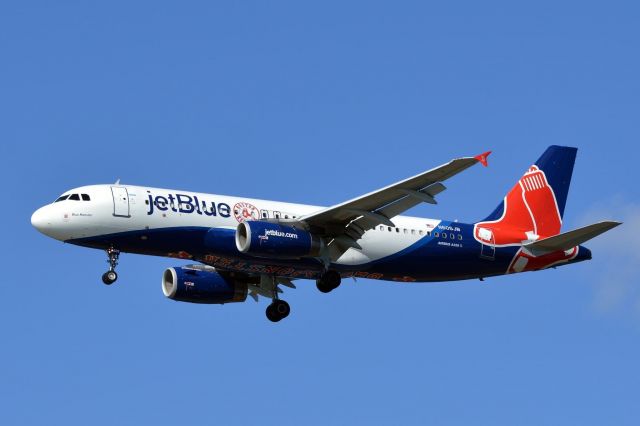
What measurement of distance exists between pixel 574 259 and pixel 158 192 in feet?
56.7

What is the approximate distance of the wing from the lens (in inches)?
1656

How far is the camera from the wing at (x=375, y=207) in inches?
1656

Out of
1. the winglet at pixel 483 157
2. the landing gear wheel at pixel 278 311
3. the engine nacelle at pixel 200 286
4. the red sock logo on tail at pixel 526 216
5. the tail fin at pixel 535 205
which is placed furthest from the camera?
the tail fin at pixel 535 205

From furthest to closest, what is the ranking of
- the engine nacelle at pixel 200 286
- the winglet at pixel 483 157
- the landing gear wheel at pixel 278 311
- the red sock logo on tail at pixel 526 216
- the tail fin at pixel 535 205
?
the tail fin at pixel 535 205 < the red sock logo on tail at pixel 526 216 < the engine nacelle at pixel 200 286 < the landing gear wheel at pixel 278 311 < the winglet at pixel 483 157

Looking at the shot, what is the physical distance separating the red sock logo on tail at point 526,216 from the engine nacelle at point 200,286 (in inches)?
396

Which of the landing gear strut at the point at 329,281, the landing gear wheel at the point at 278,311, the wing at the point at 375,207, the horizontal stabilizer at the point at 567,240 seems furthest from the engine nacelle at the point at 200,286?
the horizontal stabilizer at the point at 567,240

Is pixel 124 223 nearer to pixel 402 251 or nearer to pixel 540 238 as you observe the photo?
pixel 402 251

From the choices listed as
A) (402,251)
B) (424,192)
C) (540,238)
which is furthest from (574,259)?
(424,192)

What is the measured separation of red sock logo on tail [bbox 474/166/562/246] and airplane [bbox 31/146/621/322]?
2.1 inches

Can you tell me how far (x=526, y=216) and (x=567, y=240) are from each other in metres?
3.44

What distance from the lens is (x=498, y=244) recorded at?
50.7m

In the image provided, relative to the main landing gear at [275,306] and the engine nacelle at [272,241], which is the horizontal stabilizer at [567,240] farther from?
the engine nacelle at [272,241]

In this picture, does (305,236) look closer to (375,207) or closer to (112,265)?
(375,207)

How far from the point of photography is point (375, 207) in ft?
149
